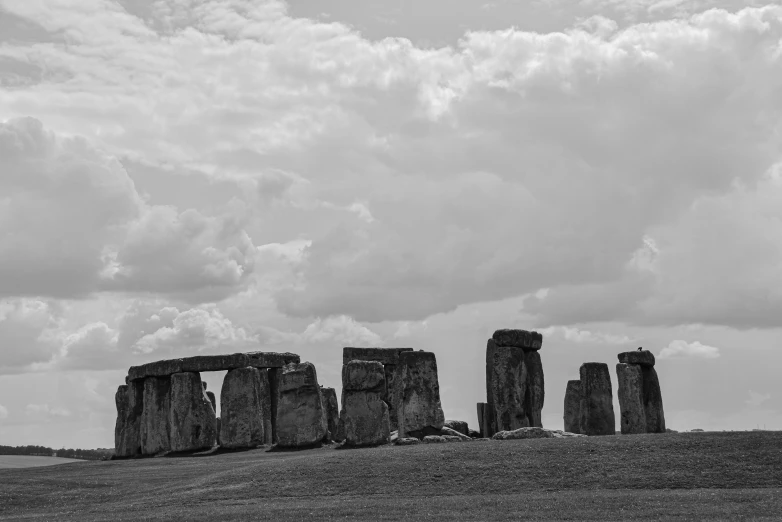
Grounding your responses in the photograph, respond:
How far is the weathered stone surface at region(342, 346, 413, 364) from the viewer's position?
48.1 m

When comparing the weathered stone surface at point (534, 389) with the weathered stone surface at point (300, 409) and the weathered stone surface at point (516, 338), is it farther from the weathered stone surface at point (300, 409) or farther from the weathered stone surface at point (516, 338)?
the weathered stone surface at point (300, 409)

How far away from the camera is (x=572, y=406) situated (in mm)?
44094

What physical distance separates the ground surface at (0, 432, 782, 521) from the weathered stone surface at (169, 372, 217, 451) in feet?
39.4

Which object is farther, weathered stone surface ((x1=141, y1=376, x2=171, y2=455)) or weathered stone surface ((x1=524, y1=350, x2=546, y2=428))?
weathered stone surface ((x1=141, y1=376, x2=171, y2=455))

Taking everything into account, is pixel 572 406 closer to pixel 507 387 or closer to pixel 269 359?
pixel 507 387

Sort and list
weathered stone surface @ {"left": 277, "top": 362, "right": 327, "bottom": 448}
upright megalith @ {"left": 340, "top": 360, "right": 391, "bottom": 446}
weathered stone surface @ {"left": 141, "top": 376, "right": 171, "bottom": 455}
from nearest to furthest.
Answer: upright megalith @ {"left": 340, "top": 360, "right": 391, "bottom": 446}, weathered stone surface @ {"left": 277, "top": 362, "right": 327, "bottom": 448}, weathered stone surface @ {"left": 141, "top": 376, "right": 171, "bottom": 455}

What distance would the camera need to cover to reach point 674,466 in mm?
26891

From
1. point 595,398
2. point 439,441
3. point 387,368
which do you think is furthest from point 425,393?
point 387,368

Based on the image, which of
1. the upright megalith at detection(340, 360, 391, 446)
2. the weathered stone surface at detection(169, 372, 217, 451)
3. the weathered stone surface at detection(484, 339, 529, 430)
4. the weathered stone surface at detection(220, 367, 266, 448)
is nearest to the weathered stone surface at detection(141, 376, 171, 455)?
the weathered stone surface at detection(169, 372, 217, 451)

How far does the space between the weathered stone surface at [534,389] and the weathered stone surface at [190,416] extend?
45.2 feet

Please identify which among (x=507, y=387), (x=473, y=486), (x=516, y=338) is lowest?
(x=473, y=486)

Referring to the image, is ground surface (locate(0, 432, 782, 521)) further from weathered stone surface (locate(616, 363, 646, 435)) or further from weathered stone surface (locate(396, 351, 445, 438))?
weathered stone surface (locate(616, 363, 646, 435))

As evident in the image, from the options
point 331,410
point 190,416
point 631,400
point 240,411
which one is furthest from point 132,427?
point 631,400

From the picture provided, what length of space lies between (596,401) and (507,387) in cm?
493
